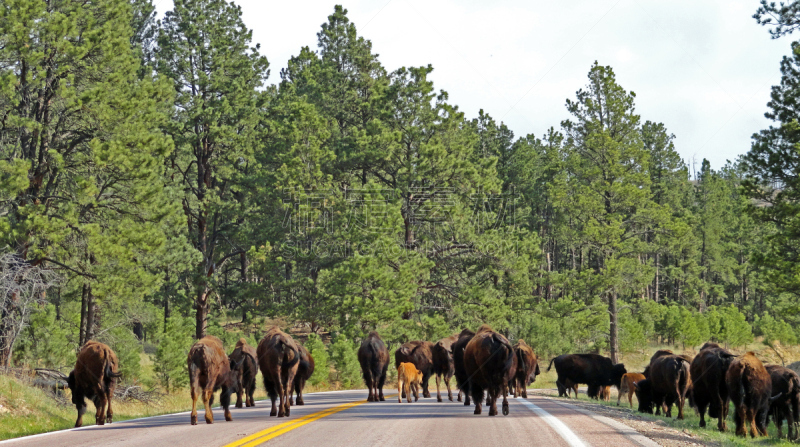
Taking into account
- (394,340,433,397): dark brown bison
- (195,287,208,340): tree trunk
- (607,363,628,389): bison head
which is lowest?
(607,363,628,389): bison head

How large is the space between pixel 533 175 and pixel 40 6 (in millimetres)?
51139

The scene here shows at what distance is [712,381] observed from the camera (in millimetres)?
14188

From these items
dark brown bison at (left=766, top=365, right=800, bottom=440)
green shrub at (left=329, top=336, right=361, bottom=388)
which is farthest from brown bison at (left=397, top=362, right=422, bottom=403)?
green shrub at (left=329, top=336, right=361, bottom=388)

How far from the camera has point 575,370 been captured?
28.5m

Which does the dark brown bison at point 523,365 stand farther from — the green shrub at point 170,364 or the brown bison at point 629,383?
the green shrub at point 170,364

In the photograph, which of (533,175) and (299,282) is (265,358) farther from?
(533,175)

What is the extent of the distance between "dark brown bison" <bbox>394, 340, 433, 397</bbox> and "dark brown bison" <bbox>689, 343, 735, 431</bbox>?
8008 millimetres

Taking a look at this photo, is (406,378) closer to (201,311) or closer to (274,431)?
(274,431)

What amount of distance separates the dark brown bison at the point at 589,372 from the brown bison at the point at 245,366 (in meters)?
14.9

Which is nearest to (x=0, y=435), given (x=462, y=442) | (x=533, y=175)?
(x=462, y=442)

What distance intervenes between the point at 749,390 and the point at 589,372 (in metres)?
15.7

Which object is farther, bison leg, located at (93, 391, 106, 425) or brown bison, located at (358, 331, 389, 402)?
brown bison, located at (358, 331, 389, 402)

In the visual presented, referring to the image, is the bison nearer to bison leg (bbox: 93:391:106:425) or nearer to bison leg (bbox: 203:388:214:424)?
bison leg (bbox: 203:388:214:424)

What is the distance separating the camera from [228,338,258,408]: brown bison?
626 inches
